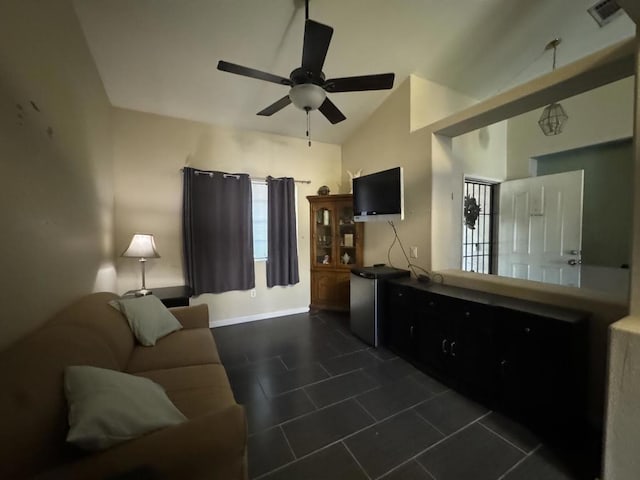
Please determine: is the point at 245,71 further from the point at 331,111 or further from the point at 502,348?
the point at 502,348

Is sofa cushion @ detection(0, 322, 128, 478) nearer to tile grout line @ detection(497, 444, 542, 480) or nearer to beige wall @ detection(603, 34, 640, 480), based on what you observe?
tile grout line @ detection(497, 444, 542, 480)

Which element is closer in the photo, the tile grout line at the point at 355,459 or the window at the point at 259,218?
the tile grout line at the point at 355,459

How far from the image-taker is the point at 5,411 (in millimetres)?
761

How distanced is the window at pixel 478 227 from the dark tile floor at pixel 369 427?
6.98 ft

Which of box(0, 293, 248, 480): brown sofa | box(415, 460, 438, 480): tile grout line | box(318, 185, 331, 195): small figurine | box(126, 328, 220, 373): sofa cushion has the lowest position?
box(415, 460, 438, 480): tile grout line

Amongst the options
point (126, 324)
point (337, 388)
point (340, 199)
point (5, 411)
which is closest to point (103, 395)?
point (5, 411)

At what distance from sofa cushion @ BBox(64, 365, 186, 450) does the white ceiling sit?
254 centimetres

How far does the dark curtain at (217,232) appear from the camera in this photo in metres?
3.20

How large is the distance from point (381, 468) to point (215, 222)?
2.98 m

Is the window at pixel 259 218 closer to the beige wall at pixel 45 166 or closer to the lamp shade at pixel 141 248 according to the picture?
the lamp shade at pixel 141 248

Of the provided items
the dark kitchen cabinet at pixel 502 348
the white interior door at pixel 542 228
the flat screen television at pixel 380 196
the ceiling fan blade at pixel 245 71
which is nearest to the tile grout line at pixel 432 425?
the dark kitchen cabinet at pixel 502 348

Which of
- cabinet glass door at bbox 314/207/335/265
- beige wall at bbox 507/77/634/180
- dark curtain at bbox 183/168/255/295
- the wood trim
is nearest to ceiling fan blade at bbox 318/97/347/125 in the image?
the wood trim

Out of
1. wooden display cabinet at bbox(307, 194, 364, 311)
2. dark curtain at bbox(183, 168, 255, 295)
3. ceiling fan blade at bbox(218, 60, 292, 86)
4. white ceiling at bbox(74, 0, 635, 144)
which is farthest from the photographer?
wooden display cabinet at bbox(307, 194, 364, 311)

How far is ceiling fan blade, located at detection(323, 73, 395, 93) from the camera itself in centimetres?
185
